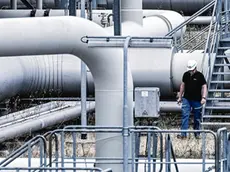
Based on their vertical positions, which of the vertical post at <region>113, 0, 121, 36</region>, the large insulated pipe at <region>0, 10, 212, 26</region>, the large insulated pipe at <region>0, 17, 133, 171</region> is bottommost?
the large insulated pipe at <region>0, 17, 133, 171</region>

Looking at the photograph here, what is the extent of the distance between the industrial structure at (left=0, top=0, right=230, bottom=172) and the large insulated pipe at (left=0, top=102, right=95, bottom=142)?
18 millimetres

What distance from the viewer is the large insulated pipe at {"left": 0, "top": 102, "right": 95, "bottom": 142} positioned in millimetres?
16181

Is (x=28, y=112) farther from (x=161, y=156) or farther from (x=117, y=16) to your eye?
(x=161, y=156)

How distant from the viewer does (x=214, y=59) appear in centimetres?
1936

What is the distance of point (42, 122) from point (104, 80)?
572 cm

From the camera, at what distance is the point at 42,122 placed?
17469 millimetres

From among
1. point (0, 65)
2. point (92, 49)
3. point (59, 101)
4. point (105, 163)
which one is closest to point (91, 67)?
point (92, 49)

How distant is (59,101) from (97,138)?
325 inches

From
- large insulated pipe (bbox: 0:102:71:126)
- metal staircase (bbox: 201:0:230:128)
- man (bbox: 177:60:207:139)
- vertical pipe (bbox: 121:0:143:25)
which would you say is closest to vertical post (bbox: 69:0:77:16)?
large insulated pipe (bbox: 0:102:71:126)

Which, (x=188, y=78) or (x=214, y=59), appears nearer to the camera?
(x=188, y=78)

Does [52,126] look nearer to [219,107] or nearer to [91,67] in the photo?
[219,107]

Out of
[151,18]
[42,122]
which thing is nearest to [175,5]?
[151,18]

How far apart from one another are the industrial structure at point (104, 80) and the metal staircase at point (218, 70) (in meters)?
0.03

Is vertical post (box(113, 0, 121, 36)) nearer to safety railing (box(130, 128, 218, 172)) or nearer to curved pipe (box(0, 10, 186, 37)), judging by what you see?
safety railing (box(130, 128, 218, 172))
